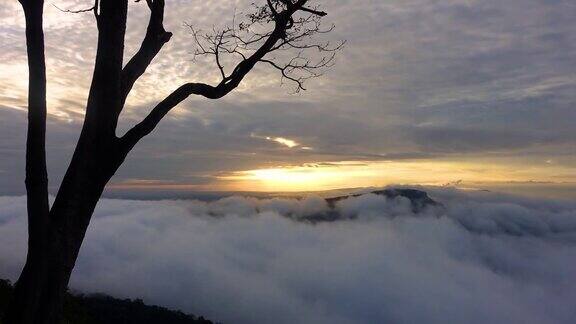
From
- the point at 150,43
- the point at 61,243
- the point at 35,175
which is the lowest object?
the point at 61,243

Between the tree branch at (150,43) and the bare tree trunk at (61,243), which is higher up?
the tree branch at (150,43)

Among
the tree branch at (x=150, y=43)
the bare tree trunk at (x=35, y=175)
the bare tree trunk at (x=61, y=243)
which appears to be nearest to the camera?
the bare tree trunk at (x=35, y=175)

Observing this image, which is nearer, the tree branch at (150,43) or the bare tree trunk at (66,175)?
the bare tree trunk at (66,175)

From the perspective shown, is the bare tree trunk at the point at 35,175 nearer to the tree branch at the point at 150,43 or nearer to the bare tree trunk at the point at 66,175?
the bare tree trunk at the point at 66,175

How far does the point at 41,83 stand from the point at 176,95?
1.46 meters

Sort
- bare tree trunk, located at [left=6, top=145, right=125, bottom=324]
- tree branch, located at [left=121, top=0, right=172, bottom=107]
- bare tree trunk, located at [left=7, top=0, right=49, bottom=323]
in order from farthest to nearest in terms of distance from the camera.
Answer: tree branch, located at [left=121, top=0, right=172, bottom=107] → bare tree trunk, located at [left=6, top=145, right=125, bottom=324] → bare tree trunk, located at [left=7, top=0, right=49, bottom=323]

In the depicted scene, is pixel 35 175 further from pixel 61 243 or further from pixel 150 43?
pixel 150 43

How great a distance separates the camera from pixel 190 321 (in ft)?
246

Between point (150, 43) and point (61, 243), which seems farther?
point (150, 43)

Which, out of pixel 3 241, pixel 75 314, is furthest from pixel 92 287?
pixel 75 314

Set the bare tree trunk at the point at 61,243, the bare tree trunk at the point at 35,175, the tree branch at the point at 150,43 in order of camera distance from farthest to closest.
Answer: the tree branch at the point at 150,43, the bare tree trunk at the point at 61,243, the bare tree trunk at the point at 35,175

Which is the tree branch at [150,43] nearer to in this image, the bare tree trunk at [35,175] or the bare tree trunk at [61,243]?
the bare tree trunk at [61,243]

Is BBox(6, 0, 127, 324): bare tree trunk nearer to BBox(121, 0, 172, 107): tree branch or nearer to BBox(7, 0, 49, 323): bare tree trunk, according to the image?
BBox(7, 0, 49, 323): bare tree trunk

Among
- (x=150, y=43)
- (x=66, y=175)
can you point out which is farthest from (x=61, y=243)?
(x=150, y=43)
